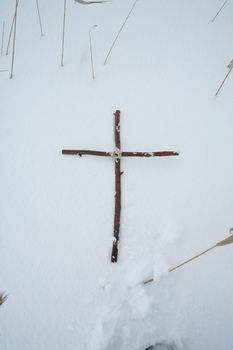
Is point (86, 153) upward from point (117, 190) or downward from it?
upward

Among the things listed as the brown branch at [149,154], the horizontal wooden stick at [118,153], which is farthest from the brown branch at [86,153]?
the brown branch at [149,154]

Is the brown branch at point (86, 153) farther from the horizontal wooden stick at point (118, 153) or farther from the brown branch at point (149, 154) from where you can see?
the brown branch at point (149, 154)

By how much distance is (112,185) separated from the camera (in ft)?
5.42

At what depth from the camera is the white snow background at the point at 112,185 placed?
4.63ft

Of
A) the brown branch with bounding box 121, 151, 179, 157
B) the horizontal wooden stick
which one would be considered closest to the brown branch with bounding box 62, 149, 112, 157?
the horizontal wooden stick

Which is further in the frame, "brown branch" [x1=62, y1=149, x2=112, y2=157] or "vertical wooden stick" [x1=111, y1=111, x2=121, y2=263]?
"brown branch" [x1=62, y1=149, x2=112, y2=157]

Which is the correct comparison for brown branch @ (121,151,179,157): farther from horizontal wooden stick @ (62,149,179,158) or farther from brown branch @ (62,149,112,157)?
brown branch @ (62,149,112,157)

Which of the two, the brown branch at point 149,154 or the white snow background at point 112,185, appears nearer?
the white snow background at point 112,185

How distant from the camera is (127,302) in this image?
55.9 inches

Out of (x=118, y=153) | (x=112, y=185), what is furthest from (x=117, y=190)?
(x=118, y=153)

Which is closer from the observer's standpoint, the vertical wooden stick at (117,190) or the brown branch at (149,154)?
the vertical wooden stick at (117,190)

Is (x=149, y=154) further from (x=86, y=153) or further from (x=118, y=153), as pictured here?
(x=86, y=153)

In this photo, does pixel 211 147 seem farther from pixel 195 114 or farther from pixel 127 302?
pixel 127 302

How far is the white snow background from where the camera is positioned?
1.41 meters
